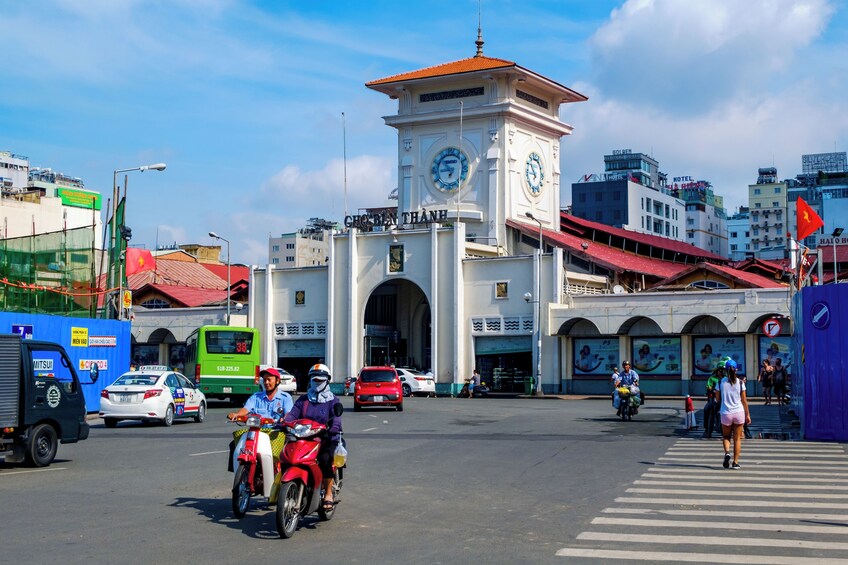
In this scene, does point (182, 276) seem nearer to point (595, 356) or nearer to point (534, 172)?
point (534, 172)

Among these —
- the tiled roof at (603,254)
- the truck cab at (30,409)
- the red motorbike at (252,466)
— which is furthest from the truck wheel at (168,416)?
the tiled roof at (603,254)

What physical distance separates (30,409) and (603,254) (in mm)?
49638

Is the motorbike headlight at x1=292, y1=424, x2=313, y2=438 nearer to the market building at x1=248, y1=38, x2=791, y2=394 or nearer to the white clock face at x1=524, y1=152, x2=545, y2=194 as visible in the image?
the market building at x1=248, y1=38, x2=791, y2=394

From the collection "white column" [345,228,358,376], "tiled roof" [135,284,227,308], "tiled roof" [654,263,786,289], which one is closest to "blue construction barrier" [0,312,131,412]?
"white column" [345,228,358,376]

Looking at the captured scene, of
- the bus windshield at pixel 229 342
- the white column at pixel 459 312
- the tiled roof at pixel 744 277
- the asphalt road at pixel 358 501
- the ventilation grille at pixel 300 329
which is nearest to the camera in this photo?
the asphalt road at pixel 358 501

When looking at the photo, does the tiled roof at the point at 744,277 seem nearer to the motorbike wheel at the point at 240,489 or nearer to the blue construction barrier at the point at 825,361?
the blue construction barrier at the point at 825,361

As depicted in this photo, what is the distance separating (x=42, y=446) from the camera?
1830 centimetres

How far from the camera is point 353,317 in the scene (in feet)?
199

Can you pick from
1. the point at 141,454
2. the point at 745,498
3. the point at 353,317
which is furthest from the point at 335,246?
the point at 745,498

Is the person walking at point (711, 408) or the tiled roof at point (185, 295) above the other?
the tiled roof at point (185, 295)

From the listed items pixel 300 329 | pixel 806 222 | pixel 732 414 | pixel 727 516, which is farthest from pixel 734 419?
pixel 300 329

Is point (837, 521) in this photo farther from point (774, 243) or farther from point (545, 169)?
point (774, 243)

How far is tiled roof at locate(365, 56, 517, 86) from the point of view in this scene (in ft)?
204

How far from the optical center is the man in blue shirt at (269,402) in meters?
12.7
